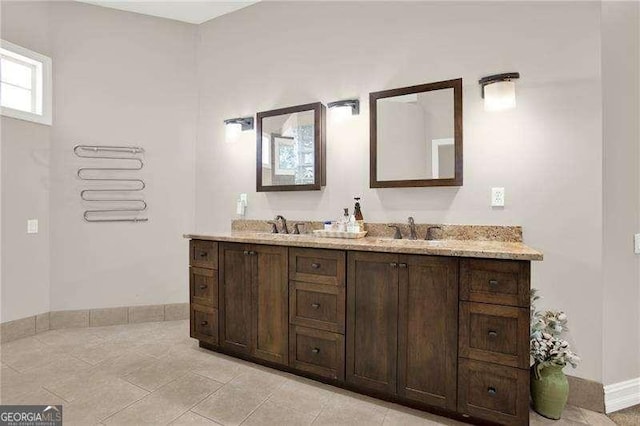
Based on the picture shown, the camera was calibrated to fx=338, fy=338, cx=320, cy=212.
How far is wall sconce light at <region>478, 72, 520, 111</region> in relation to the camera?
6.95ft

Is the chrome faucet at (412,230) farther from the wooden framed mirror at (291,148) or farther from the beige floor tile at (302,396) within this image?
the beige floor tile at (302,396)

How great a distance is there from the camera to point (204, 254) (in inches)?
106

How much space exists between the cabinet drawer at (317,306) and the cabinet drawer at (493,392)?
73cm

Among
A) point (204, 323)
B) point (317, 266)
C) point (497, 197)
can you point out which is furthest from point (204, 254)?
point (497, 197)

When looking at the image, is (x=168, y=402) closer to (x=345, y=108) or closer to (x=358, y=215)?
(x=358, y=215)

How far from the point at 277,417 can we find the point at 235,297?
3.00 ft

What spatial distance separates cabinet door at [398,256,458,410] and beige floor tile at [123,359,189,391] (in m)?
1.54

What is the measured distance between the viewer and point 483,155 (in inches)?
88.7

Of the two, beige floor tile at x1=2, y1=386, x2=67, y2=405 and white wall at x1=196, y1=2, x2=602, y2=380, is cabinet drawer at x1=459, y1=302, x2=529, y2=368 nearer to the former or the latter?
white wall at x1=196, y1=2, x2=602, y2=380

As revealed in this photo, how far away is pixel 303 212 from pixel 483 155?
1.47 metres

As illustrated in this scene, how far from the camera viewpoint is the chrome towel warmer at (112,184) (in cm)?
328

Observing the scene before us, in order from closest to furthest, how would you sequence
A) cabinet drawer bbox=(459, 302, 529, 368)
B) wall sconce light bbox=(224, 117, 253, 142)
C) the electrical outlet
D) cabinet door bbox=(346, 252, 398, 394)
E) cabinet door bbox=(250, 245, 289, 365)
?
cabinet drawer bbox=(459, 302, 529, 368), cabinet door bbox=(346, 252, 398, 394), the electrical outlet, cabinet door bbox=(250, 245, 289, 365), wall sconce light bbox=(224, 117, 253, 142)

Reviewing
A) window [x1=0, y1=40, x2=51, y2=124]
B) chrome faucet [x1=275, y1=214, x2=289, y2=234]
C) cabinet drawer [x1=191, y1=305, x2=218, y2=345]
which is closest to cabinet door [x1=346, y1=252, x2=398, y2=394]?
chrome faucet [x1=275, y1=214, x2=289, y2=234]

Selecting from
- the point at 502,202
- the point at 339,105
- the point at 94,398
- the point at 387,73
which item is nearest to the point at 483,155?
the point at 502,202
